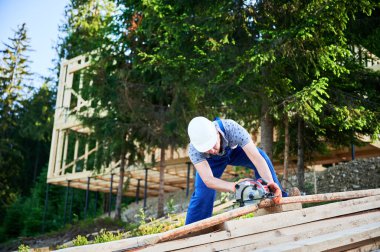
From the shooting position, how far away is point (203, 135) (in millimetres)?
4184

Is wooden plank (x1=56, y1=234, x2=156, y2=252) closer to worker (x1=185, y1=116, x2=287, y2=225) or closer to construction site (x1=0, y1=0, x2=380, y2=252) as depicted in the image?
construction site (x1=0, y1=0, x2=380, y2=252)

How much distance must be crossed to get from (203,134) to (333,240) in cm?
149

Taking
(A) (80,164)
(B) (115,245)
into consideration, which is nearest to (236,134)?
(B) (115,245)

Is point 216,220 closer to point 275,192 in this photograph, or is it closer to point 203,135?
point 275,192

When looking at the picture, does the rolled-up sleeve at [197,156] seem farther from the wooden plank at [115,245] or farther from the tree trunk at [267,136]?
the tree trunk at [267,136]

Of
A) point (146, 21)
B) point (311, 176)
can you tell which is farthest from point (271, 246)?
point (311, 176)

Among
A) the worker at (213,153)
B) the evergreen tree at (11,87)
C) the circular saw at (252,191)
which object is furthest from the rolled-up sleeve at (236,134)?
the evergreen tree at (11,87)

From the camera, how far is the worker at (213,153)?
4.17m

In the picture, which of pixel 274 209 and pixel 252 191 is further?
pixel 274 209

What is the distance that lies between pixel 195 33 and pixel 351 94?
11.7 feet

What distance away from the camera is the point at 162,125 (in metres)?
12.5

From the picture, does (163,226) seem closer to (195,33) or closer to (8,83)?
(195,33)

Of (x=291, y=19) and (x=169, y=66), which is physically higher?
(x=291, y=19)

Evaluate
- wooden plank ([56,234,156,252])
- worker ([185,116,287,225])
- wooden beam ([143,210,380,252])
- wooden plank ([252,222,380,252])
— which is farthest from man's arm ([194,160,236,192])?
wooden plank ([56,234,156,252])
